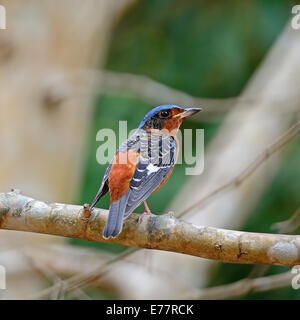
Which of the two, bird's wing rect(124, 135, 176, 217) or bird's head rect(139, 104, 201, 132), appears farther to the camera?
bird's head rect(139, 104, 201, 132)

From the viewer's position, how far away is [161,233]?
3.22 meters

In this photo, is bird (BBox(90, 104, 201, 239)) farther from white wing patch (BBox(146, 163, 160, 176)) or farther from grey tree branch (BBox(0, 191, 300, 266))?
grey tree branch (BBox(0, 191, 300, 266))

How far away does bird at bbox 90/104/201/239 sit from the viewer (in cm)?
350

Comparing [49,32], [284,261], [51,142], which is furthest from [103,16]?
[284,261]

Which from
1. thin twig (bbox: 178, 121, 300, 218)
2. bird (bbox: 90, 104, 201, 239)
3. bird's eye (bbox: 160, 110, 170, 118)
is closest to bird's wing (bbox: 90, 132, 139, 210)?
bird (bbox: 90, 104, 201, 239)

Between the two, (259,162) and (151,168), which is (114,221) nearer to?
(151,168)

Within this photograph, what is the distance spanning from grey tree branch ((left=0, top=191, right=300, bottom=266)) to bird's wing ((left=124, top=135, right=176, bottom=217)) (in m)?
0.16

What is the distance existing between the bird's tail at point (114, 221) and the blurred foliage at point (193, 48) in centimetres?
435

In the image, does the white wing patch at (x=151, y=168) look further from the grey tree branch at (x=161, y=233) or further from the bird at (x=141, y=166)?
the grey tree branch at (x=161, y=233)

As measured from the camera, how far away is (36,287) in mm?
6555

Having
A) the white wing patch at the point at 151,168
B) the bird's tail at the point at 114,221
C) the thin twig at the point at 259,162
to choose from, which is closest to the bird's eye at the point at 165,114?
the white wing patch at the point at 151,168

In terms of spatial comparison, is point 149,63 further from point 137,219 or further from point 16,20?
point 137,219

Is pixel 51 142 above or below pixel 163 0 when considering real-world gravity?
below

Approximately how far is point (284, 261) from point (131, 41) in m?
6.30
